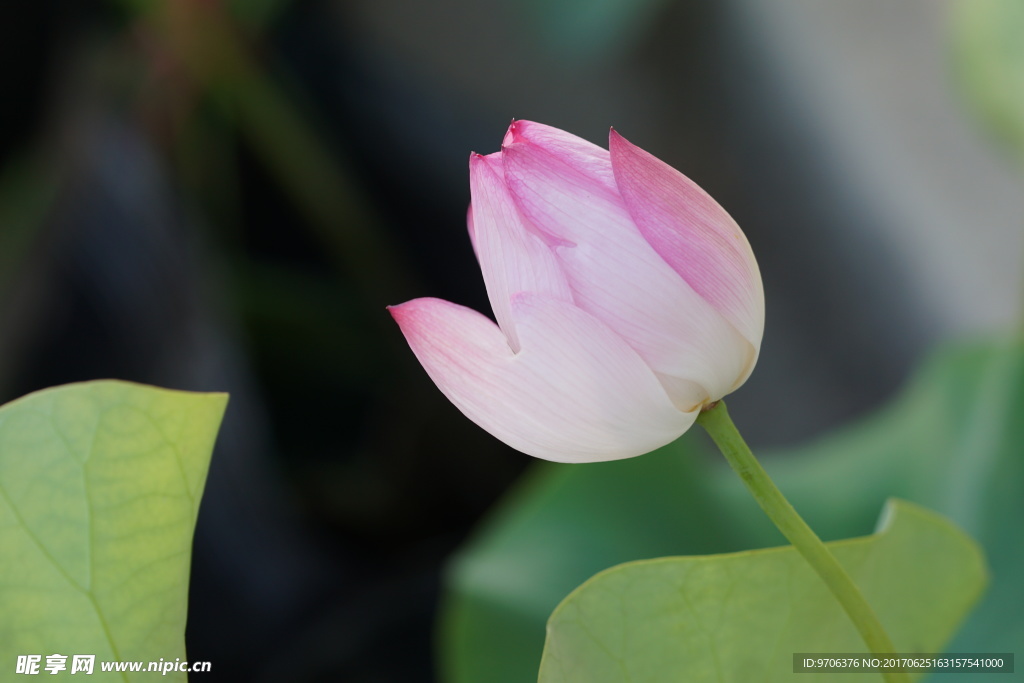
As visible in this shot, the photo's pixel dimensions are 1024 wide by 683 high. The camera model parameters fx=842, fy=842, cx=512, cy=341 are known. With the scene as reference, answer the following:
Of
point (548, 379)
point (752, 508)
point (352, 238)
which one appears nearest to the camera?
point (548, 379)

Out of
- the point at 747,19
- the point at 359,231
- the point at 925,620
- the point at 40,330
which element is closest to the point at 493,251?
the point at 925,620

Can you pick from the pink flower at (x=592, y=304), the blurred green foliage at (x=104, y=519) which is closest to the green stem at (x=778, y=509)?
the pink flower at (x=592, y=304)

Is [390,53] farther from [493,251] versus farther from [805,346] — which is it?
[493,251]

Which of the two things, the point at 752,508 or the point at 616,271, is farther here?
the point at 752,508

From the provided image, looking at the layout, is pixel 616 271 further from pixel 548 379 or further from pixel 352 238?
pixel 352 238

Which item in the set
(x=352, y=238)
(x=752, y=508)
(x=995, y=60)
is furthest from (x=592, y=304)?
(x=352, y=238)

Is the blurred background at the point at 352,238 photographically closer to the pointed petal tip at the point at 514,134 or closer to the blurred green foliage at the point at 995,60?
the blurred green foliage at the point at 995,60

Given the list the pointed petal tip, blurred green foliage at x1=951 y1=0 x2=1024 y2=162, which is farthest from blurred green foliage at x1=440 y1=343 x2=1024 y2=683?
the pointed petal tip

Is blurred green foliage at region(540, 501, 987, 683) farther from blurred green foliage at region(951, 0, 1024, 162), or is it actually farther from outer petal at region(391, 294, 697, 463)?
blurred green foliage at region(951, 0, 1024, 162)
